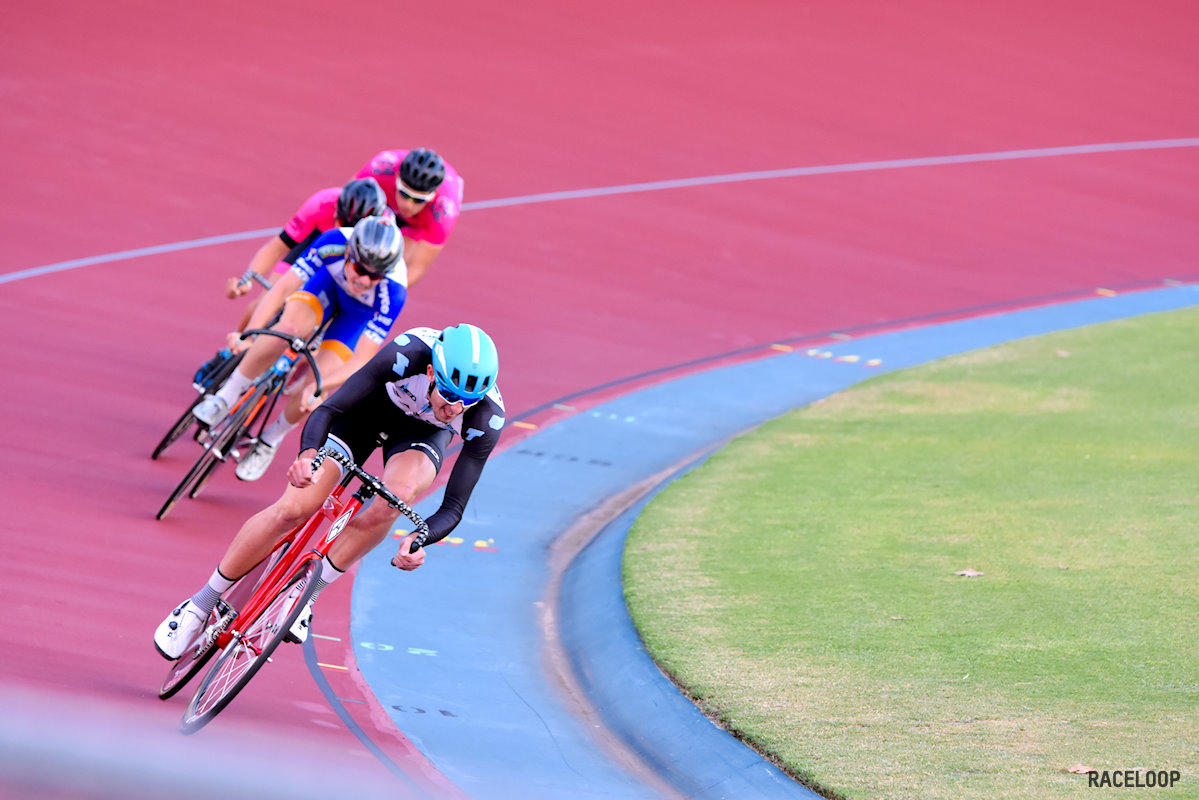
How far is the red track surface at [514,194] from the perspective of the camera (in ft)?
23.8

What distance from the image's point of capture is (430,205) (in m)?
8.72

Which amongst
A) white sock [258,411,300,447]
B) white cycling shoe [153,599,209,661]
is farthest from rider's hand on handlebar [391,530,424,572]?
white sock [258,411,300,447]

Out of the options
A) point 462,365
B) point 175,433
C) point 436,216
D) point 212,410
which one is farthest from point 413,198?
point 462,365

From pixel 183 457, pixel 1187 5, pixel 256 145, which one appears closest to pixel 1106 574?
pixel 183 457

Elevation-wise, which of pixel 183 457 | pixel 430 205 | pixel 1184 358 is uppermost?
pixel 430 205

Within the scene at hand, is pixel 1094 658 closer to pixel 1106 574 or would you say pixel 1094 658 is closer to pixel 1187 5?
pixel 1106 574

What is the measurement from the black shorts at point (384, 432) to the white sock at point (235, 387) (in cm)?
224

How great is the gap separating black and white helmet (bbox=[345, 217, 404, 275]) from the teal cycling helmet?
2.18 m

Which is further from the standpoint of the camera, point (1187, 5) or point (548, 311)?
point (1187, 5)

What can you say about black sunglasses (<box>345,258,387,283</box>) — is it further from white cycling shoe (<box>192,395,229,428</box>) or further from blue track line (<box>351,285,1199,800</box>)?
blue track line (<box>351,285,1199,800</box>)

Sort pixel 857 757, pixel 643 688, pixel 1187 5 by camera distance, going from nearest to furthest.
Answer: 1. pixel 857 757
2. pixel 643 688
3. pixel 1187 5

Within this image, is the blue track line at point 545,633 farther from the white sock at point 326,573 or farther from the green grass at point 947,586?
the white sock at point 326,573

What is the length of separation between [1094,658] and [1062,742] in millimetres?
908

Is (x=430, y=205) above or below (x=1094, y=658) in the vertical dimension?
above
